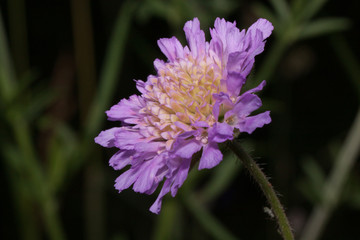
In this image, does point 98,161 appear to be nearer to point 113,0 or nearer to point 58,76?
point 58,76

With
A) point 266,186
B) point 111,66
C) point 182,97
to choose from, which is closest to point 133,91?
point 111,66

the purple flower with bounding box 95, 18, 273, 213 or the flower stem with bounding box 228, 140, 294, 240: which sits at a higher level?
the purple flower with bounding box 95, 18, 273, 213

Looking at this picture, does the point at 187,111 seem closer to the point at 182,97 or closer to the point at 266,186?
the point at 182,97

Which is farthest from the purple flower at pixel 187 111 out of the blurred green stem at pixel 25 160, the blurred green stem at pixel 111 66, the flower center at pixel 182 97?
the blurred green stem at pixel 25 160

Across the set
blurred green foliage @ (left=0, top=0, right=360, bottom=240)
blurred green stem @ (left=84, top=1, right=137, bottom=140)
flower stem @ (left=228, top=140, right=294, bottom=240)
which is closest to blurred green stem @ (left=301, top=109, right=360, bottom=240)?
blurred green foliage @ (left=0, top=0, right=360, bottom=240)

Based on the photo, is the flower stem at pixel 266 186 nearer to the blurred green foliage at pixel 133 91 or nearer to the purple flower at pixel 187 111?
the purple flower at pixel 187 111

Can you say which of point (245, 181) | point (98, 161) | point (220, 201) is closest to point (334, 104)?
point (245, 181)

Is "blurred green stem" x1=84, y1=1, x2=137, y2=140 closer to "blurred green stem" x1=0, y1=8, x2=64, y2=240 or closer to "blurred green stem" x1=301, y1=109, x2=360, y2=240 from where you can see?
"blurred green stem" x1=0, y1=8, x2=64, y2=240
